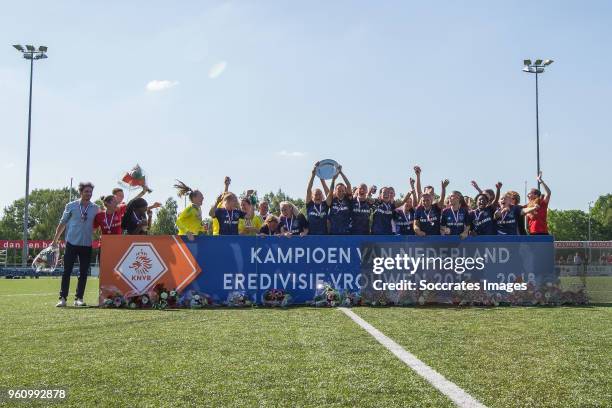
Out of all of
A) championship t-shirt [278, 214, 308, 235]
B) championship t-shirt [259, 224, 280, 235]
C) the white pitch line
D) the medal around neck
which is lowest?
the white pitch line

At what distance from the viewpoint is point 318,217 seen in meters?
11.3

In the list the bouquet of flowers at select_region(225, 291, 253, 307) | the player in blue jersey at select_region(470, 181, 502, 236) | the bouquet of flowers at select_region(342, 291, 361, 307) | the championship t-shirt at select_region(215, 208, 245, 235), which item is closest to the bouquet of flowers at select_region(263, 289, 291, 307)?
the bouquet of flowers at select_region(225, 291, 253, 307)

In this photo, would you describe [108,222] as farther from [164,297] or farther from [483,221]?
[483,221]

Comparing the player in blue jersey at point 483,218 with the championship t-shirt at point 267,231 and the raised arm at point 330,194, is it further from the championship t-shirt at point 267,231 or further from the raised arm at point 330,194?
the championship t-shirt at point 267,231

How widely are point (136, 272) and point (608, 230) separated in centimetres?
10558

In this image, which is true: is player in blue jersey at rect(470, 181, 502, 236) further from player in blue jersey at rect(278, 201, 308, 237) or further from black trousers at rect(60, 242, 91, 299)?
black trousers at rect(60, 242, 91, 299)

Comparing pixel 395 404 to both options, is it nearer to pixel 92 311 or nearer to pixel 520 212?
Result: pixel 92 311

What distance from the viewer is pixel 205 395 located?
3.82 m

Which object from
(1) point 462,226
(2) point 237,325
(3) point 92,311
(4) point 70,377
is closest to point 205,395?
(4) point 70,377

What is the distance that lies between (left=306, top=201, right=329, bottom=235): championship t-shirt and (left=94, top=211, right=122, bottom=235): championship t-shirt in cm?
346

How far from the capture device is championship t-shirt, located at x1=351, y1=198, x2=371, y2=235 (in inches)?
448

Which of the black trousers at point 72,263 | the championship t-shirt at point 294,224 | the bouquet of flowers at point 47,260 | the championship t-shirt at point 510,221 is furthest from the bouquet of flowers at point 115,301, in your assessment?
the championship t-shirt at point 510,221

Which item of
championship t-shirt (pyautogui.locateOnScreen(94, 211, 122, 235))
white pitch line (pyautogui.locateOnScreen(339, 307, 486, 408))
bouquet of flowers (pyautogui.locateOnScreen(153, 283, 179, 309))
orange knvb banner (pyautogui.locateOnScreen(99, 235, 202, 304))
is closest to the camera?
white pitch line (pyautogui.locateOnScreen(339, 307, 486, 408))

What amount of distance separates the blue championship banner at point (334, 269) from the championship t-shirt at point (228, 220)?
0.53 meters
